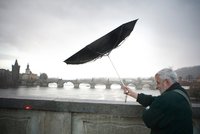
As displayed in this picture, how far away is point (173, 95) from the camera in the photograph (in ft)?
6.96

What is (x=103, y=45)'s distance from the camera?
285cm

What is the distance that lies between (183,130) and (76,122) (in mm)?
1634

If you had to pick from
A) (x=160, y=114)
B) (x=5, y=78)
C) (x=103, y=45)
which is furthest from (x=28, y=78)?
(x=160, y=114)

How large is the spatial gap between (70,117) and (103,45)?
1.21 m

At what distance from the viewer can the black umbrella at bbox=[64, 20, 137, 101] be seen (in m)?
2.78

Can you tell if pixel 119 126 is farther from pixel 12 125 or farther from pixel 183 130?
pixel 12 125

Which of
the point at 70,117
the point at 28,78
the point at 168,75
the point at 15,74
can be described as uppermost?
the point at 15,74

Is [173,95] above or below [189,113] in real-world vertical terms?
above

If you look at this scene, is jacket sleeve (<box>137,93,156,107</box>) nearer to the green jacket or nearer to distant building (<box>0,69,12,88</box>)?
the green jacket

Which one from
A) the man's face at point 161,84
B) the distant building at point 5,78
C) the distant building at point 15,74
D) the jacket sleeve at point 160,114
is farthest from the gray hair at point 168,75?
the distant building at point 15,74

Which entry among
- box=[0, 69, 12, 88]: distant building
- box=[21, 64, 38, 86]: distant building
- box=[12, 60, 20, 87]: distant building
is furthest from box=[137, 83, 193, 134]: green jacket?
box=[21, 64, 38, 86]: distant building

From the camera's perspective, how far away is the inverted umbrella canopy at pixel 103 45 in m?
2.78

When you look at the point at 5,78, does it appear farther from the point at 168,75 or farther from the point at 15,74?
the point at 168,75

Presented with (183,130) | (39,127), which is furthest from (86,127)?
(183,130)
